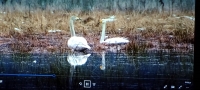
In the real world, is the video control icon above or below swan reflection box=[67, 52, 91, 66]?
below

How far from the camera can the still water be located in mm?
1383

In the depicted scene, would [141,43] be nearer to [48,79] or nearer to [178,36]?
[178,36]

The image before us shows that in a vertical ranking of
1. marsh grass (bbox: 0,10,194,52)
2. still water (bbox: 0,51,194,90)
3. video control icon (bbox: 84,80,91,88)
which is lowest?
video control icon (bbox: 84,80,91,88)

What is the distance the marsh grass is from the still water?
47 millimetres

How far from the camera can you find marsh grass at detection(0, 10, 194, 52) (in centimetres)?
138

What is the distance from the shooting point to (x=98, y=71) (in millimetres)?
1403

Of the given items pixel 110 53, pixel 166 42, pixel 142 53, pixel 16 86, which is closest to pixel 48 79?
pixel 16 86

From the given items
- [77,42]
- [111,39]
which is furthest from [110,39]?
[77,42]

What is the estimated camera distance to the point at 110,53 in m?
1.42

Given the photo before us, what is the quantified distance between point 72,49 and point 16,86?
27 cm

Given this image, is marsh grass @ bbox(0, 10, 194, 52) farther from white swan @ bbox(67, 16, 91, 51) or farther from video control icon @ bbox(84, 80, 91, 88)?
video control icon @ bbox(84, 80, 91, 88)

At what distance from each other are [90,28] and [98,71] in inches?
6.8

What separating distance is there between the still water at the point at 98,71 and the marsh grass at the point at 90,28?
47 mm

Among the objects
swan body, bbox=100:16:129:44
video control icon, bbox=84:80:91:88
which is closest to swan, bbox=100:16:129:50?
swan body, bbox=100:16:129:44
